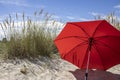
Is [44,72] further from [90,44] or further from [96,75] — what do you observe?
[90,44]

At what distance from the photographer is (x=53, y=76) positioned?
20.2 ft

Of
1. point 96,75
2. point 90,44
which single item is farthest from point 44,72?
point 90,44

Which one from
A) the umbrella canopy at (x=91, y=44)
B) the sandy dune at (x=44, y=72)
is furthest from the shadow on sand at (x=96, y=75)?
the umbrella canopy at (x=91, y=44)

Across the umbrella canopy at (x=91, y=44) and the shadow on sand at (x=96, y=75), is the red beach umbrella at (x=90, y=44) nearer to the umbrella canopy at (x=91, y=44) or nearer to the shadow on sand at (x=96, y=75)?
the umbrella canopy at (x=91, y=44)

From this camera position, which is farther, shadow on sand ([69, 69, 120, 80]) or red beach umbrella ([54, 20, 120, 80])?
shadow on sand ([69, 69, 120, 80])

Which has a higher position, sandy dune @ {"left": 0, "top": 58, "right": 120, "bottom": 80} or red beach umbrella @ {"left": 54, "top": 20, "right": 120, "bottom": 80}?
red beach umbrella @ {"left": 54, "top": 20, "right": 120, "bottom": 80}

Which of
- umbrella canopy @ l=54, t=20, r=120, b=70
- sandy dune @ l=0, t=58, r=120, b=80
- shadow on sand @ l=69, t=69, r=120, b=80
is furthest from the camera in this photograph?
shadow on sand @ l=69, t=69, r=120, b=80

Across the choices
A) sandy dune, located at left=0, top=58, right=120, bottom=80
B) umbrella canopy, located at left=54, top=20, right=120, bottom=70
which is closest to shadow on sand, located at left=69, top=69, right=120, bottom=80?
sandy dune, located at left=0, top=58, right=120, bottom=80

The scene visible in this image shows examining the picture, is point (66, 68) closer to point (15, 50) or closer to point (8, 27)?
point (15, 50)

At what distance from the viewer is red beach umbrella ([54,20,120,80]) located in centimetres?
570

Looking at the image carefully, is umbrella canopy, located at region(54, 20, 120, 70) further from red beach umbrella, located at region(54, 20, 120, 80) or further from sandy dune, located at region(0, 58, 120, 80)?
sandy dune, located at region(0, 58, 120, 80)

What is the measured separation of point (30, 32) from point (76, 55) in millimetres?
2100

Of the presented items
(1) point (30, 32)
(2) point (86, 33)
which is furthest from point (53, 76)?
(1) point (30, 32)

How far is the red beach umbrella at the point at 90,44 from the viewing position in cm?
570
